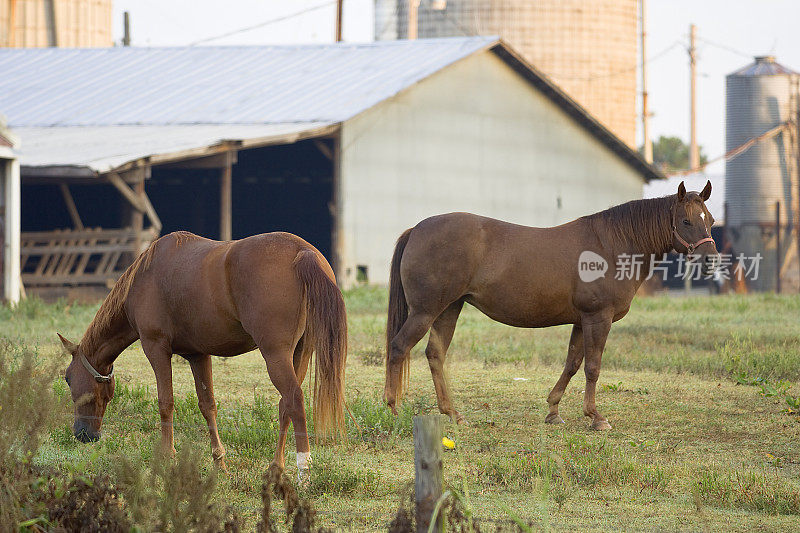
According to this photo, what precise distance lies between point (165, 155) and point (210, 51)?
481 inches

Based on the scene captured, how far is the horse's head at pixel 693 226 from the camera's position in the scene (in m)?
8.87

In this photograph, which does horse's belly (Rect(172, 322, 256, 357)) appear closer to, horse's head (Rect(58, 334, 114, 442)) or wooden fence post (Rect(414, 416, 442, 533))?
horse's head (Rect(58, 334, 114, 442))

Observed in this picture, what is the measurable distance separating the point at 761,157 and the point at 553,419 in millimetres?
24689

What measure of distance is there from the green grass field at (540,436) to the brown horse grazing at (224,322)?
0.35 m

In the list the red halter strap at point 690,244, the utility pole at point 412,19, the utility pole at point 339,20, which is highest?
the utility pole at point 412,19

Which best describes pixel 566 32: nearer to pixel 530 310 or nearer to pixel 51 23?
pixel 51 23

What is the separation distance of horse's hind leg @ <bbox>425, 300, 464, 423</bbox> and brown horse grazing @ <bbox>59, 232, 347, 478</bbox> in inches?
81.2

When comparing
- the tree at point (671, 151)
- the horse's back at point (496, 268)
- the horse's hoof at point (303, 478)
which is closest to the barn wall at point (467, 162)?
the horse's back at point (496, 268)

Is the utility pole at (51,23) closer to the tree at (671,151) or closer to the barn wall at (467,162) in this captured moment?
the barn wall at (467,162)

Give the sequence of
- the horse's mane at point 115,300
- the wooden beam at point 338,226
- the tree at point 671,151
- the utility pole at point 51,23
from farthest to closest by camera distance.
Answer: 1. the tree at point 671,151
2. the utility pole at point 51,23
3. the wooden beam at point 338,226
4. the horse's mane at point 115,300

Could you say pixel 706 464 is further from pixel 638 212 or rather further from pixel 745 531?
pixel 638 212

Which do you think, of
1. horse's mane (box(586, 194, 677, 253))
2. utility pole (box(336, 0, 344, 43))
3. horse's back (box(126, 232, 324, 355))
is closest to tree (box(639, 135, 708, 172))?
utility pole (box(336, 0, 344, 43))

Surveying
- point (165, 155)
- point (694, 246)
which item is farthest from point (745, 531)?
point (165, 155)

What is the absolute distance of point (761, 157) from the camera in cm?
3130
